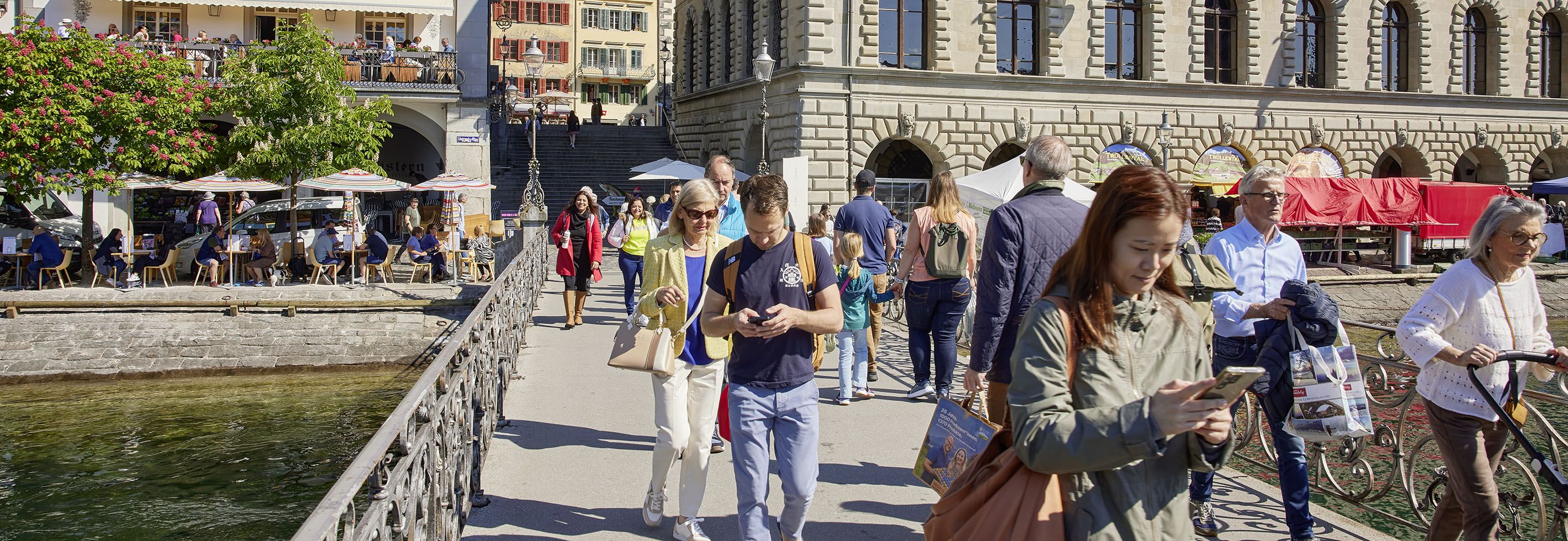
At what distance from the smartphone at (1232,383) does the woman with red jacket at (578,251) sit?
11.2 meters

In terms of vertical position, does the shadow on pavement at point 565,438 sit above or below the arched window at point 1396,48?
below

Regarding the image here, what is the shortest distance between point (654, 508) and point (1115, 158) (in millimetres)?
25452

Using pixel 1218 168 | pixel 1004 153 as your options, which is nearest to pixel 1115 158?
pixel 1004 153

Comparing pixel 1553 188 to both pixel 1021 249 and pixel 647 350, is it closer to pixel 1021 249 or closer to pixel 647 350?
pixel 1021 249

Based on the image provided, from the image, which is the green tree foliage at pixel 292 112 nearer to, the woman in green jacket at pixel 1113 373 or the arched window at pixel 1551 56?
the woman in green jacket at pixel 1113 373

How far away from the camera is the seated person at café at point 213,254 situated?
68.5 feet

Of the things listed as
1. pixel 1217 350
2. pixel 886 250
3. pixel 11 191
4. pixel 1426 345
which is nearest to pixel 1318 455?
pixel 1217 350

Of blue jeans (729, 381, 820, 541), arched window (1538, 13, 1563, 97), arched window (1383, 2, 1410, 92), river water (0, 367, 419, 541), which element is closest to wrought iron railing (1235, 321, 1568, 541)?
blue jeans (729, 381, 820, 541)

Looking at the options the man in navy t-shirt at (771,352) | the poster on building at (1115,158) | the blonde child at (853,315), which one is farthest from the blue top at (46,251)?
the poster on building at (1115,158)

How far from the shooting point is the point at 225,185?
21469 mm

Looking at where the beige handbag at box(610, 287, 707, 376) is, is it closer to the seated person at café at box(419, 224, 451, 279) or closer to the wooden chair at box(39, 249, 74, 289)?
the seated person at café at box(419, 224, 451, 279)

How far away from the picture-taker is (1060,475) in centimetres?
265

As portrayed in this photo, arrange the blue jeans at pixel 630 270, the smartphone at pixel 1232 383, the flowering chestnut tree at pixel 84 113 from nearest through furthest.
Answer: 1. the smartphone at pixel 1232 383
2. the blue jeans at pixel 630 270
3. the flowering chestnut tree at pixel 84 113

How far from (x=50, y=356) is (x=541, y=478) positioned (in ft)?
52.3
